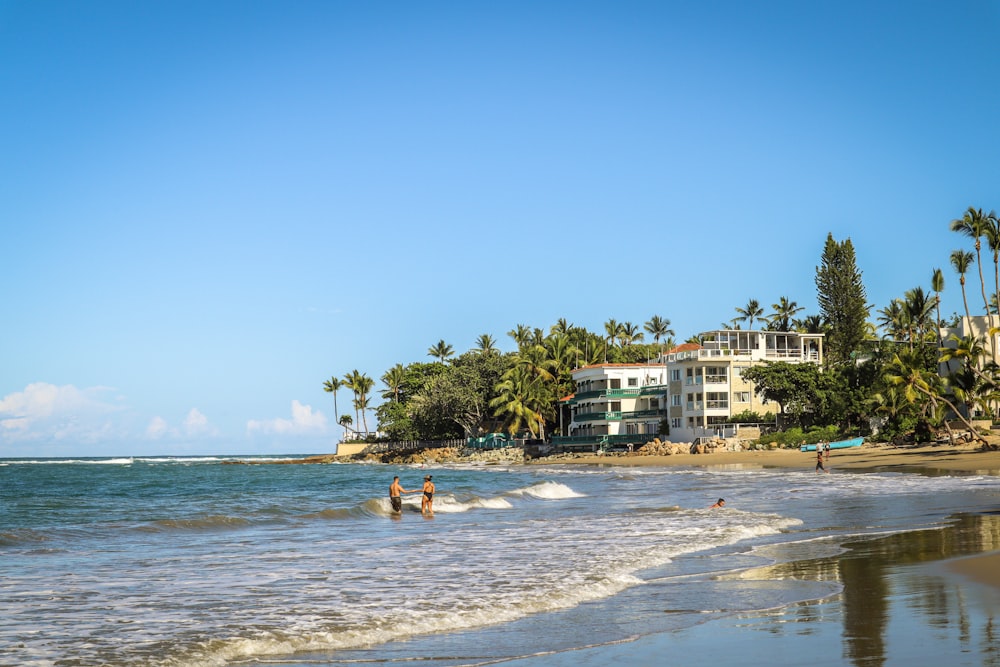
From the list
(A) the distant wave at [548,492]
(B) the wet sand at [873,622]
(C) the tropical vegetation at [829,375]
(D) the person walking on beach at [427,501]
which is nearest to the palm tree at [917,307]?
(C) the tropical vegetation at [829,375]

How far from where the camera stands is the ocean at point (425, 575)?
1002cm

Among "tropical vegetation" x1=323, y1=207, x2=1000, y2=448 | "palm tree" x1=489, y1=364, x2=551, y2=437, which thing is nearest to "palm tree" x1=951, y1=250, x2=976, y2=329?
"tropical vegetation" x1=323, y1=207, x2=1000, y2=448

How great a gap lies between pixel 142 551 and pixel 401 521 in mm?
9421

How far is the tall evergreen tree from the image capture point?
88.3m

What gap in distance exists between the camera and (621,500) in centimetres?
3462

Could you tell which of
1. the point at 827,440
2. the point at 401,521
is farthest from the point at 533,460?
the point at 401,521

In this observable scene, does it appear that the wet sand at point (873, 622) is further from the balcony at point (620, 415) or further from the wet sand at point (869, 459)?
the balcony at point (620, 415)

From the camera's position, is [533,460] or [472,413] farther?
[472,413]

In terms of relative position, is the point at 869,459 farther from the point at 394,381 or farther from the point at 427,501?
the point at 394,381

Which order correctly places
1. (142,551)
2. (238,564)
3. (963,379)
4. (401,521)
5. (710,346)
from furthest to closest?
(710,346)
(963,379)
(401,521)
(142,551)
(238,564)

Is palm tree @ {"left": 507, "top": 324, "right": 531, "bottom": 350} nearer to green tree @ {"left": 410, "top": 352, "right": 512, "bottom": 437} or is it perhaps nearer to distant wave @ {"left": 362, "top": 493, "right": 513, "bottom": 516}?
green tree @ {"left": 410, "top": 352, "right": 512, "bottom": 437}

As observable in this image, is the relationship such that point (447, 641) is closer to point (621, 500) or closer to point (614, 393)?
point (621, 500)

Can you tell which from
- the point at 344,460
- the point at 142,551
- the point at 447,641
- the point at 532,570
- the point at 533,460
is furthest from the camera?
the point at 344,460

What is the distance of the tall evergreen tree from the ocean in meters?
59.2
